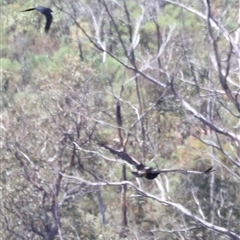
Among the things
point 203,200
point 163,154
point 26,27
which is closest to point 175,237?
point 203,200

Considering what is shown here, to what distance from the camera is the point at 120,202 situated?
1169 centimetres

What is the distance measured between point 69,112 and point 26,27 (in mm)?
8017

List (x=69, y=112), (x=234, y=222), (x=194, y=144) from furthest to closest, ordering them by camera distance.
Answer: (x=69, y=112) → (x=194, y=144) → (x=234, y=222)

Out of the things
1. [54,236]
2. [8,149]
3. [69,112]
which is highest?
[69,112]

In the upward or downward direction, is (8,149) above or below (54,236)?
above

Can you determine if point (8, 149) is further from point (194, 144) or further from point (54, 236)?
point (194, 144)

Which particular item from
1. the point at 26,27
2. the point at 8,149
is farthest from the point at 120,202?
the point at 26,27

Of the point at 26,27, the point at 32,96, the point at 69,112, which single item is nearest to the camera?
the point at 69,112

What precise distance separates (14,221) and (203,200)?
3177 mm

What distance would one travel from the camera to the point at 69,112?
36.3 ft

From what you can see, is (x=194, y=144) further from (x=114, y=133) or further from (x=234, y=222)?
(x=114, y=133)

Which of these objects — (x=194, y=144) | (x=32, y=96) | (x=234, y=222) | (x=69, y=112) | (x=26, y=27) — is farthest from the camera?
(x=26, y=27)

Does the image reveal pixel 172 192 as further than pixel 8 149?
No

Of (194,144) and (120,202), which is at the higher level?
(194,144)
